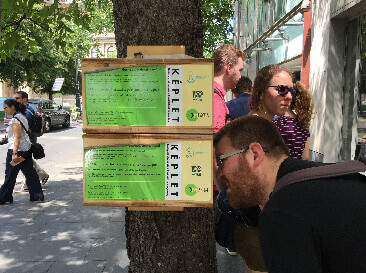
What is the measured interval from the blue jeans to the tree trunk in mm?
5512

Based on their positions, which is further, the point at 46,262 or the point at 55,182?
the point at 55,182

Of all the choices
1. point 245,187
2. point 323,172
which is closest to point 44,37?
point 245,187

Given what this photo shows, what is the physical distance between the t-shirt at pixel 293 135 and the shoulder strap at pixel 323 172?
5.42 feet

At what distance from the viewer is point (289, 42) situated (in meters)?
13.6

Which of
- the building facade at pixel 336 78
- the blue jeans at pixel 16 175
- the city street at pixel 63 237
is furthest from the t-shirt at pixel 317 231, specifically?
the blue jeans at pixel 16 175

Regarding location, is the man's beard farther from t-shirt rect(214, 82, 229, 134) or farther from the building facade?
the building facade

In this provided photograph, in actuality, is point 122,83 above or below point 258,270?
above

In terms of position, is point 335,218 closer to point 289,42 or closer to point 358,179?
point 358,179

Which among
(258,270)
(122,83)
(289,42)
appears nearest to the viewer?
(122,83)

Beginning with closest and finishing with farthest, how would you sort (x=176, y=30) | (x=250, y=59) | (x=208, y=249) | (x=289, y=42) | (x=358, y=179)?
(x=358, y=179)
(x=176, y=30)
(x=208, y=249)
(x=289, y=42)
(x=250, y=59)

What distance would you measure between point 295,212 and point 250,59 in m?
21.9

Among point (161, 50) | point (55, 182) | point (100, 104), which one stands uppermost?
point (161, 50)

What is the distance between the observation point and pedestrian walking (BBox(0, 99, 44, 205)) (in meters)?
7.22

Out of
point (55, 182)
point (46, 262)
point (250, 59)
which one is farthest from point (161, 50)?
point (250, 59)
